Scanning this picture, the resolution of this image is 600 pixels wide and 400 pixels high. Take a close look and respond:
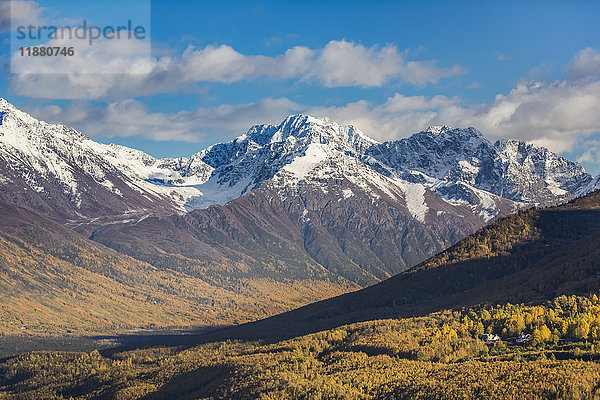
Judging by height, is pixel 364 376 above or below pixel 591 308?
below

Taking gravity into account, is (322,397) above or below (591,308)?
below

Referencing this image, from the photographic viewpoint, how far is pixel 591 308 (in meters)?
194

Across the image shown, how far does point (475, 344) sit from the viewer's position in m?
195

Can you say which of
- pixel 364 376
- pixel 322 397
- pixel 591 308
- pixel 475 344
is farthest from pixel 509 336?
pixel 322 397

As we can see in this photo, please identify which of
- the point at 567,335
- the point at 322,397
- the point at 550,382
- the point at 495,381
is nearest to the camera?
the point at 550,382

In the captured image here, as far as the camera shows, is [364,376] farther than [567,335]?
Yes

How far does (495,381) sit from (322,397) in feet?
189

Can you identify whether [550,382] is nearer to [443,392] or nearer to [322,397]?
[443,392]

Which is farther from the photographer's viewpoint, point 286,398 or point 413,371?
point 286,398

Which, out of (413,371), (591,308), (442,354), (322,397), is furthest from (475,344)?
(322,397)

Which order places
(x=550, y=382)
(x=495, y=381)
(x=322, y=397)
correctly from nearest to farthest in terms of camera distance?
(x=550, y=382)
(x=495, y=381)
(x=322, y=397)

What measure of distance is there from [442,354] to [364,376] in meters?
23.6

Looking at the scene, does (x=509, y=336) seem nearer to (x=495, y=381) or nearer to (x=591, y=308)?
(x=591, y=308)

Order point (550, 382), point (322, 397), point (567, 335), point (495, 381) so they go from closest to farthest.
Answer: point (550, 382)
point (495, 381)
point (567, 335)
point (322, 397)
